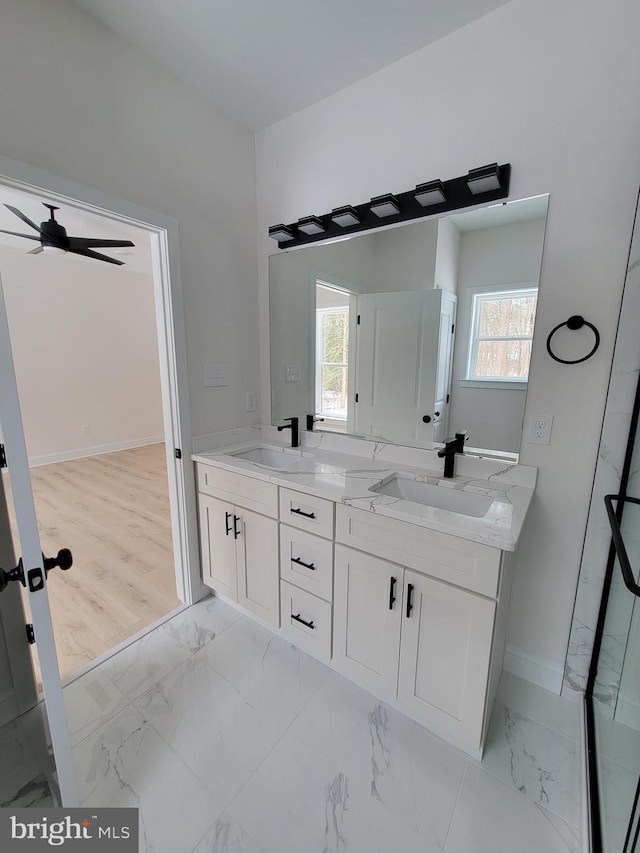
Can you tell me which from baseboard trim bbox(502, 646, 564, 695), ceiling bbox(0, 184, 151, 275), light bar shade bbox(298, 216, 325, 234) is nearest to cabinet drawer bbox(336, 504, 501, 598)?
baseboard trim bbox(502, 646, 564, 695)

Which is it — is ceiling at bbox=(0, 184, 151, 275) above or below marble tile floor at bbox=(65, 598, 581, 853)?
above

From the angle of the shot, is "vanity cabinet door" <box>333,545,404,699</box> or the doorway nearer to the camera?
"vanity cabinet door" <box>333,545,404,699</box>

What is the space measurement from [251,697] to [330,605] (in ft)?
1.71

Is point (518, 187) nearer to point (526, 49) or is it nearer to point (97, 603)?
point (526, 49)

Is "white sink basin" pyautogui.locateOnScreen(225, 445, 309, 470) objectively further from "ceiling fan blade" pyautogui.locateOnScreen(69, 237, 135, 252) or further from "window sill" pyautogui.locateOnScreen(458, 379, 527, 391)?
"ceiling fan blade" pyautogui.locateOnScreen(69, 237, 135, 252)

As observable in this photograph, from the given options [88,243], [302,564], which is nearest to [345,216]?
[302,564]

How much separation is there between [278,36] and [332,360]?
4.74 ft

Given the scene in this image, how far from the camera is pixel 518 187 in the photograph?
57.4 inches

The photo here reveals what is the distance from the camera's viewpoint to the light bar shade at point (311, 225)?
194 cm

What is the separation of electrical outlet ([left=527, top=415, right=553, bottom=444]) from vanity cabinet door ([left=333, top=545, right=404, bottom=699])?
813 millimetres

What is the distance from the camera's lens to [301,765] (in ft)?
4.29

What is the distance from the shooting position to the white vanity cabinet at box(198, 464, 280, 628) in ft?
5.89

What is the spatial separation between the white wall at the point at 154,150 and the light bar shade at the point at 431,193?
111 cm

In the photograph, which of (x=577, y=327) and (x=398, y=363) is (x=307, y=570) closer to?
(x=398, y=363)
